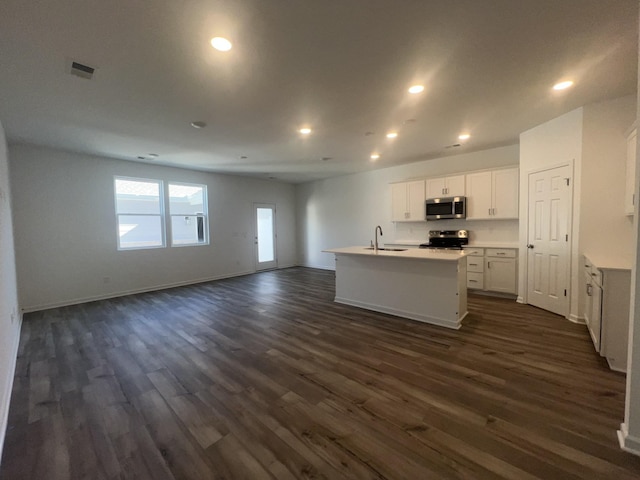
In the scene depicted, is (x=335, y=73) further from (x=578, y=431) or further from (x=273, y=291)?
(x=273, y=291)

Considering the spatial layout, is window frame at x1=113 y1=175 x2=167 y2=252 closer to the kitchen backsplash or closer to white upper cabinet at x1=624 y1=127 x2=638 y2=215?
the kitchen backsplash

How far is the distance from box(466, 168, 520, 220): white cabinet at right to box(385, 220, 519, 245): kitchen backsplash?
0.28 meters

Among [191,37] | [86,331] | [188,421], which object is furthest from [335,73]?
[86,331]

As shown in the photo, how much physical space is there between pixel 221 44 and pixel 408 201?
16.2 ft

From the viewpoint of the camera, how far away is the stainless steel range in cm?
542

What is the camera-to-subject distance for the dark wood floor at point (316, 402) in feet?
5.02

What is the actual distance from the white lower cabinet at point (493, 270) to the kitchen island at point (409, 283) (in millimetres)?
1444

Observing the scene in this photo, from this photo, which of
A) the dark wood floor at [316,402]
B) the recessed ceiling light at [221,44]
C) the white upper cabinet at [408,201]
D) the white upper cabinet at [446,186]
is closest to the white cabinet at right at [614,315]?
the dark wood floor at [316,402]

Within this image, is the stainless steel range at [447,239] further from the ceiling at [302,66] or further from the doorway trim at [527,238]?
the ceiling at [302,66]

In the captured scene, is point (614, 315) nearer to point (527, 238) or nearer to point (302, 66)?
point (527, 238)

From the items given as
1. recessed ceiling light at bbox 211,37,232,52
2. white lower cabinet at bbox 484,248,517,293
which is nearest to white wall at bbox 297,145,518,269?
white lower cabinet at bbox 484,248,517,293

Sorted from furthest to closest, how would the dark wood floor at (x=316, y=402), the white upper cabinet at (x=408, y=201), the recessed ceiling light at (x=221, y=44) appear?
the white upper cabinet at (x=408, y=201)
the recessed ceiling light at (x=221, y=44)
the dark wood floor at (x=316, y=402)

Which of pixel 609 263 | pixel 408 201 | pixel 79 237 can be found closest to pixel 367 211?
→ pixel 408 201

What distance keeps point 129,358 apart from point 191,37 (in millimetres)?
3084
